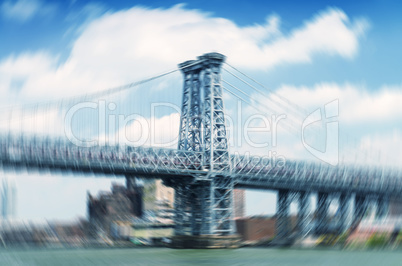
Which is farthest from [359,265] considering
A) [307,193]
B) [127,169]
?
[307,193]

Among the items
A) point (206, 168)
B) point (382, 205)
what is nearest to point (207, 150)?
point (206, 168)

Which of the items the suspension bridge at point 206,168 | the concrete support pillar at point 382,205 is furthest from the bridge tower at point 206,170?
the concrete support pillar at point 382,205

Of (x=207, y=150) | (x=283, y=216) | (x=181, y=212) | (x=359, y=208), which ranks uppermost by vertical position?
(x=207, y=150)

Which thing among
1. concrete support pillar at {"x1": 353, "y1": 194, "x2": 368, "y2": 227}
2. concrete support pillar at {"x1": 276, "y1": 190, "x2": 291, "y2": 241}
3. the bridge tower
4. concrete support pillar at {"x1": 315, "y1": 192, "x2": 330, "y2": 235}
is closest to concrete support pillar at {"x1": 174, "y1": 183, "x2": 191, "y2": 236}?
the bridge tower

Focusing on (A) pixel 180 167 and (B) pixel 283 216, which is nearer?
(A) pixel 180 167

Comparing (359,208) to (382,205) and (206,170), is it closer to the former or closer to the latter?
(382,205)
